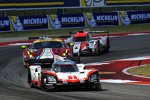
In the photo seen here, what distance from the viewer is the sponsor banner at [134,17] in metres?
44.5

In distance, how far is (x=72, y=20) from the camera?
137 ft

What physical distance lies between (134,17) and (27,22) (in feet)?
36.3

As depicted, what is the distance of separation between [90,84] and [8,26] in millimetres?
24440

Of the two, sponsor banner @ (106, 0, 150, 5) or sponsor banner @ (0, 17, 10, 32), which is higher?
sponsor banner @ (106, 0, 150, 5)

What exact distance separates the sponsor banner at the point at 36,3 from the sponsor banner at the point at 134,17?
4.78 m

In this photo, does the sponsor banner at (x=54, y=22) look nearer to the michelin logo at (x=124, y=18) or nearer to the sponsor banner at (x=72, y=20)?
the sponsor banner at (x=72, y=20)

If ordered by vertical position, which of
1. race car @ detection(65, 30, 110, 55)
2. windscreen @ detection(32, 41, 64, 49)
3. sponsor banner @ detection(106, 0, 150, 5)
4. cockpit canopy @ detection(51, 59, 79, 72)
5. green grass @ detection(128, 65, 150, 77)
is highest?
sponsor banner @ detection(106, 0, 150, 5)

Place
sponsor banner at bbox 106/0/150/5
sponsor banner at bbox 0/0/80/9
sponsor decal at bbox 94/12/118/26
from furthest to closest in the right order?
1. sponsor banner at bbox 106/0/150/5
2. sponsor banner at bbox 0/0/80/9
3. sponsor decal at bbox 94/12/118/26

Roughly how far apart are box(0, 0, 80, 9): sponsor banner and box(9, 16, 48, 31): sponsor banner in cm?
435

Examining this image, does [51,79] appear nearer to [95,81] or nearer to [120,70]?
[95,81]

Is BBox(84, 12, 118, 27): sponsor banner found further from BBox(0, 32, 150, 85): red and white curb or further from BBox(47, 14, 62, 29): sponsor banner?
BBox(0, 32, 150, 85): red and white curb

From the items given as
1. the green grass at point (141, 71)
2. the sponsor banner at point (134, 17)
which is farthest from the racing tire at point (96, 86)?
the sponsor banner at point (134, 17)

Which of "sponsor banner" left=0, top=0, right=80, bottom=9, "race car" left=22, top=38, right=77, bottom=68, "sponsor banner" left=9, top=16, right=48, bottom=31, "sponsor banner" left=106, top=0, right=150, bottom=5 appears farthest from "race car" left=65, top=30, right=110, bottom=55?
"sponsor banner" left=106, top=0, right=150, bottom=5

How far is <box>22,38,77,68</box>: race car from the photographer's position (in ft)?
71.2
